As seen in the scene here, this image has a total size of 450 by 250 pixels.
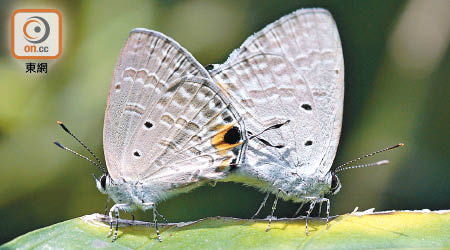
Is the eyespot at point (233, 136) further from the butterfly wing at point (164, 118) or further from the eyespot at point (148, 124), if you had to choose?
the eyespot at point (148, 124)

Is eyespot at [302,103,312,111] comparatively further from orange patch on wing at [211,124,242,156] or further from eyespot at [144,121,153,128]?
eyespot at [144,121,153,128]

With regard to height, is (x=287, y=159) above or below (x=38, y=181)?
above

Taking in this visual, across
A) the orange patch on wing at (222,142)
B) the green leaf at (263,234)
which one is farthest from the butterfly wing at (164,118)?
the green leaf at (263,234)

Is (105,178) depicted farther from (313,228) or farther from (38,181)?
(313,228)

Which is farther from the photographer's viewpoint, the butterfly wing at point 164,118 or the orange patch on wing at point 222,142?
the orange patch on wing at point 222,142

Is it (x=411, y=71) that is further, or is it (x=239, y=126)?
(x=411, y=71)

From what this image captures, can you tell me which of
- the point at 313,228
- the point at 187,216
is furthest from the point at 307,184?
the point at 187,216

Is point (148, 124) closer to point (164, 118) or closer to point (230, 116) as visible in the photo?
point (164, 118)
